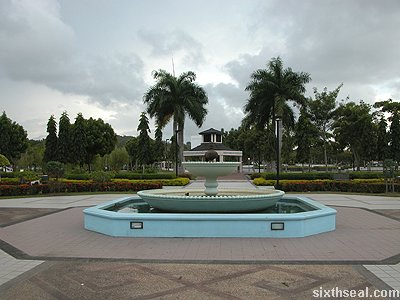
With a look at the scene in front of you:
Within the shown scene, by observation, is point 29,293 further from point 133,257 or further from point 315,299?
point 315,299

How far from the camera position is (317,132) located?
4188 centimetres

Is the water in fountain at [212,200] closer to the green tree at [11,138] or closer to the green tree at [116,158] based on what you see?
the green tree at [116,158]

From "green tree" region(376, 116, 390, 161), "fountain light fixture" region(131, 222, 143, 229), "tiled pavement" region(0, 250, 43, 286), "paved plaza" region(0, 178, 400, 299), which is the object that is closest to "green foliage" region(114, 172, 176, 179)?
"paved plaza" region(0, 178, 400, 299)

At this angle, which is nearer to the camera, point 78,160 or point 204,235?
point 204,235

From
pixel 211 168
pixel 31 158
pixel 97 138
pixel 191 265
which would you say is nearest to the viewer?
pixel 191 265

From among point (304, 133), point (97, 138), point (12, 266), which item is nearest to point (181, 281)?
point (12, 266)

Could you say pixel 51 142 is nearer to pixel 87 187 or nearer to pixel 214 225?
pixel 87 187

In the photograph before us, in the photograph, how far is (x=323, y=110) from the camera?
4106 centimetres

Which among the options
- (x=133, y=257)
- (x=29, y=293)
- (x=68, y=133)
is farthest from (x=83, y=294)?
(x=68, y=133)

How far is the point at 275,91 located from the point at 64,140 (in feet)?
96.4

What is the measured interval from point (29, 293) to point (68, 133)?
47238mm

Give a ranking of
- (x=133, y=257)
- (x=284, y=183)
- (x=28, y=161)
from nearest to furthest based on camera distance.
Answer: (x=133, y=257), (x=284, y=183), (x=28, y=161)

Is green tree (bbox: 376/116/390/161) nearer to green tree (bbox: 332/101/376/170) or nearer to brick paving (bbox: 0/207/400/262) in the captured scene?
green tree (bbox: 332/101/376/170)

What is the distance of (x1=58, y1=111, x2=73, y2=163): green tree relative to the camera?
49.0 metres
